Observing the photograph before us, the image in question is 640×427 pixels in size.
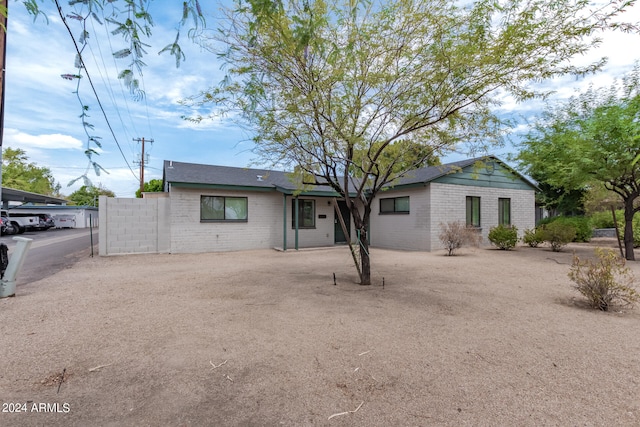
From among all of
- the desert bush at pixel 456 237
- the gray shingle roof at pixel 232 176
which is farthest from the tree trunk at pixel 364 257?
the desert bush at pixel 456 237

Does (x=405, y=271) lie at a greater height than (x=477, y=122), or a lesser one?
lesser

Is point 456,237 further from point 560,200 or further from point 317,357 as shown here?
Answer: point 560,200

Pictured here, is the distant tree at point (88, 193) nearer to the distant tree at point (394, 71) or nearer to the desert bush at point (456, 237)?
the distant tree at point (394, 71)

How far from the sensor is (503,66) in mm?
4695

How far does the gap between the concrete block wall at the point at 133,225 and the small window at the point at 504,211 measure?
14759 mm

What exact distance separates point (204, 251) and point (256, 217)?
8.45ft

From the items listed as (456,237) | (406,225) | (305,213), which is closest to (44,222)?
(305,213)

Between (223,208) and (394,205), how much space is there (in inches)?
302

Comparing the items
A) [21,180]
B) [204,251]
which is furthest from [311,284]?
[21,180]

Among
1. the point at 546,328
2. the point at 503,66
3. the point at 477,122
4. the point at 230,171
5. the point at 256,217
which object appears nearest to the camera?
the point at 546,328

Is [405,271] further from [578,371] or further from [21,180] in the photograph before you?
[21,180]

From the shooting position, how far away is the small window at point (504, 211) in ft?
48.3

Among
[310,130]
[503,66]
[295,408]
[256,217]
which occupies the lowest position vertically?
[295,408]

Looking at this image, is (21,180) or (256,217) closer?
(256,217)
